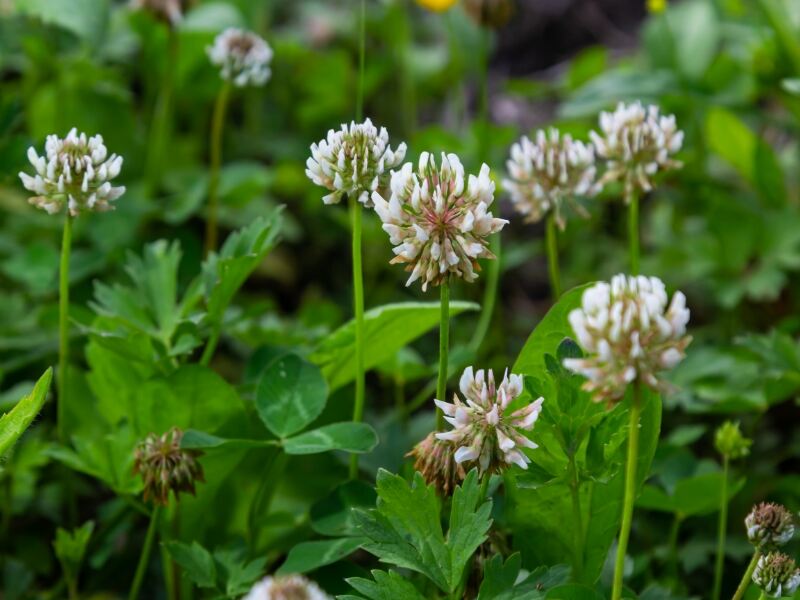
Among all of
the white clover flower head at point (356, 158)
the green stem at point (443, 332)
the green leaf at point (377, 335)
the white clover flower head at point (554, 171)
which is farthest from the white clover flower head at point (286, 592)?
the white clover flower head at point (554, 171)

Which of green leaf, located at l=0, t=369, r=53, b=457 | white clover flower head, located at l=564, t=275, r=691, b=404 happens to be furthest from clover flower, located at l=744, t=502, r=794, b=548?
green leaf, located at l=0, t=369, r=53, b=457

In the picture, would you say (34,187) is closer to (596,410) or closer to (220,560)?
(220,560)

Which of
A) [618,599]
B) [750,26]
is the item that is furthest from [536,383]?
[750,26]

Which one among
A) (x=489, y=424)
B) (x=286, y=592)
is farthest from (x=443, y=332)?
(x=286, y=592)

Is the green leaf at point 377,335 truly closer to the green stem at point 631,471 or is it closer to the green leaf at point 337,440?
the green leaf at point 337,440

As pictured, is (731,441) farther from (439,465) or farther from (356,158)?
(356,158)

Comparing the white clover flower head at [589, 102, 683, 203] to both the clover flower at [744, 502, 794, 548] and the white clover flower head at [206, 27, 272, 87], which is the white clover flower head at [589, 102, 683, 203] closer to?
the clover flower at [744, 502, 794, 548]
